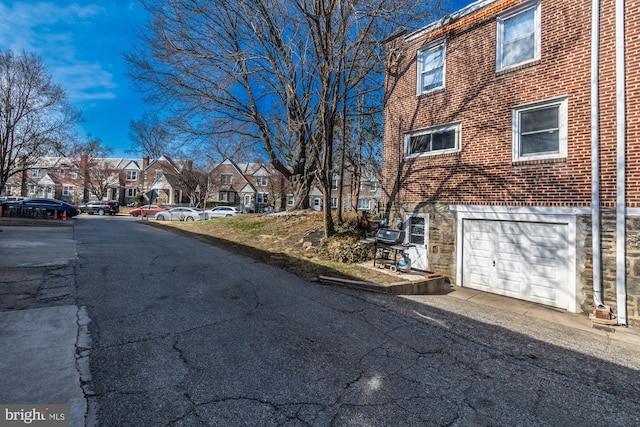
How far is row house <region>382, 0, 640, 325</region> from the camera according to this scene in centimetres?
637

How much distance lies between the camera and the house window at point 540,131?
7242 millimetres

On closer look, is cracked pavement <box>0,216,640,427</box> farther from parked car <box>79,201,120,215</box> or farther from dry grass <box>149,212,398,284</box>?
parked car <box>79,201,120,215</box>

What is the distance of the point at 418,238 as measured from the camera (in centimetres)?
1005

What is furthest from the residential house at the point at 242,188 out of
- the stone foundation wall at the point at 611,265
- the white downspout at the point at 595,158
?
the stone foundation wall at the point at 611,265

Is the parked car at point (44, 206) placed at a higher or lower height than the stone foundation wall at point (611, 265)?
higher

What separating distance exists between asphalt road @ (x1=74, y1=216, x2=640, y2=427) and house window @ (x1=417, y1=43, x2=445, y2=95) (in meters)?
7.58

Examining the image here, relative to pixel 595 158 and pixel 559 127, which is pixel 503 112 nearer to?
pixel 559 127

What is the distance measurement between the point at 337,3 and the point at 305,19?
3.78ft

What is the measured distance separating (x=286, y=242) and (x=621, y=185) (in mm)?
9399

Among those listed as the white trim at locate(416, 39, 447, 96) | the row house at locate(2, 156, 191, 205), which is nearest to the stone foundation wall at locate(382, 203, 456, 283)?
the white trim at locate(416, 39, 447, 96)

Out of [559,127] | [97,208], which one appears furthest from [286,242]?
[97,208]

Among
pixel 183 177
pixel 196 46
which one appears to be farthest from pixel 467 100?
pixel 183 177

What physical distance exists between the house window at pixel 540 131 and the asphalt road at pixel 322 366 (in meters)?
4.38

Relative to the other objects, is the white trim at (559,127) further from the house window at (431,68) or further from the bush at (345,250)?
the bush at (345,250)
